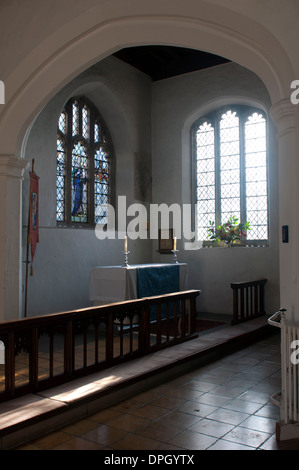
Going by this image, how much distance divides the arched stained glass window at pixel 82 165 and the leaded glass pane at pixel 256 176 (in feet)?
9.52

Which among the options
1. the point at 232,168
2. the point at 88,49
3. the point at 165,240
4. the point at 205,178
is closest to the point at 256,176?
the point at 232,168

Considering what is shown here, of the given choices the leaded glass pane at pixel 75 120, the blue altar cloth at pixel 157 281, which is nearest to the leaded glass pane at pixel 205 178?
the blue altar cloth at pixel 157 281

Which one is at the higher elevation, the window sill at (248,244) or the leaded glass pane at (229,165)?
the leaded glass pane at (229,165)

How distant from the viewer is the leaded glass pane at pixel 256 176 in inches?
339

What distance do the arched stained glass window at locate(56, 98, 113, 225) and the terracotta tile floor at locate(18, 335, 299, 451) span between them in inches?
174

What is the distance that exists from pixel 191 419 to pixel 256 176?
613 cm

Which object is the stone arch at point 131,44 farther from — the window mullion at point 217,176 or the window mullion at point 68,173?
the window mullion at point 217,176

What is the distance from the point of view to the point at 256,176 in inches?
343

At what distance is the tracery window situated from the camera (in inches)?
342

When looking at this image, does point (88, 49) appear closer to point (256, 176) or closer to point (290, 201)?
point (290, 201)

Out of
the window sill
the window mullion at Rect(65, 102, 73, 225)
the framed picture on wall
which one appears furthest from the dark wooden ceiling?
the window sill

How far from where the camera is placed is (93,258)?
8.06m
